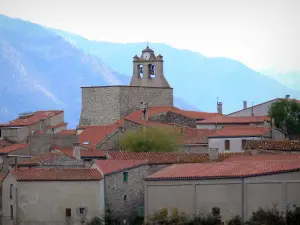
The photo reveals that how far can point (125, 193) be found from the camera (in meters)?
65.7

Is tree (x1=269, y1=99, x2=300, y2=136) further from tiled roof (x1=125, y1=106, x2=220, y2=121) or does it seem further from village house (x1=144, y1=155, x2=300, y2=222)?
village house (x1=144, y1=155, x2=300, y2=222)

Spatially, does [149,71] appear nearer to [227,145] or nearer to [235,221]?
[227,145]

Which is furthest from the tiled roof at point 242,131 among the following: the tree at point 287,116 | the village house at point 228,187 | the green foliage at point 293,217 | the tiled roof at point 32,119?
the green foliage at point 293,217

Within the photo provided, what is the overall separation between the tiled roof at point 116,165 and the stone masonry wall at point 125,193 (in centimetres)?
21

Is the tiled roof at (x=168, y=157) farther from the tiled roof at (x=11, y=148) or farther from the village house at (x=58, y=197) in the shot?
the tiled roof at (x=11, y=148)

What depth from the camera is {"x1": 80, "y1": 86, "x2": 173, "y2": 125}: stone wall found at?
98.6 metres

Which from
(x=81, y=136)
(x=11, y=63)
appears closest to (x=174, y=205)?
(x=81, y=136)

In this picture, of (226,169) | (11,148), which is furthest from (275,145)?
(11,148)

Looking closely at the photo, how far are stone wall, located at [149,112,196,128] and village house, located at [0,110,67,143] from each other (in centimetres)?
695

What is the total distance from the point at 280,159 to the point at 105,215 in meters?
9.10

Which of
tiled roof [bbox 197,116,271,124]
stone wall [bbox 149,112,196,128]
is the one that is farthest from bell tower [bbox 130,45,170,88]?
tiled roof [bbox 197,116,271,124]

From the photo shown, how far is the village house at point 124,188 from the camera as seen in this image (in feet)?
212

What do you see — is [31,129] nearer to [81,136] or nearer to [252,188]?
[81,136]

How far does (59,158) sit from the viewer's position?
71.8 m
